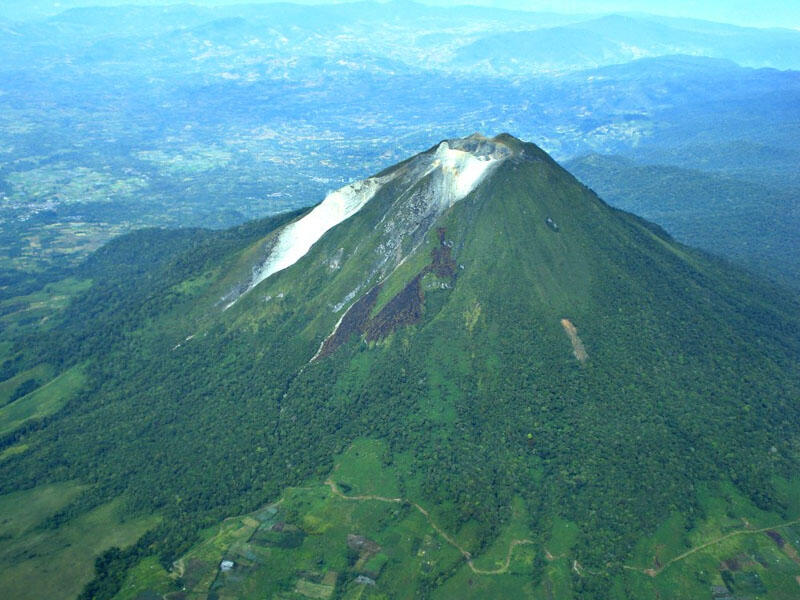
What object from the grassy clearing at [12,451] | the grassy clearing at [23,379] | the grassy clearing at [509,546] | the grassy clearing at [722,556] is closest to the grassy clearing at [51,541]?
the grassy clearing at [12,451]

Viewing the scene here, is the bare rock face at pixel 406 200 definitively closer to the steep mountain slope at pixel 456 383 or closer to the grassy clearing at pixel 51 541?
the steep mountain slope at pixel 456 383

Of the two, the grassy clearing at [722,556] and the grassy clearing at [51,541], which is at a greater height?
the grassy clearing at [722,556]

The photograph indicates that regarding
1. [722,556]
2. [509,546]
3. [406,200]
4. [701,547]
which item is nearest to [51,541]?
[509,546]

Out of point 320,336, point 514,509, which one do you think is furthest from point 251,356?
point 514,509

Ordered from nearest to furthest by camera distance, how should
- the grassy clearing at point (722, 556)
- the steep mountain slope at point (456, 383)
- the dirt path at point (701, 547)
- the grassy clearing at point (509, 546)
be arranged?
1. the grassy clearing at point (722, 556)
2. the dirt path at point (701, 547)
3. the grassy clearing at point (509, 546)
4. the steep mountain slope at point (456, 383)

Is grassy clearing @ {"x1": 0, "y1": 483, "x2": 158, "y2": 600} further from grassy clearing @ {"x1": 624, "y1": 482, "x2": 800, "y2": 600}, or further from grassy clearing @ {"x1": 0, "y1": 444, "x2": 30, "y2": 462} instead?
grassy clearing @ {"x1": 624, "y1": 482, "x2": 800, "y2": 600}

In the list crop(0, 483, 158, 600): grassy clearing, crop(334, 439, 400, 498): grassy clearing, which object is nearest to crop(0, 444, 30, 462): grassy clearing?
crop(0, 483, 158, 600): grassy clearing
